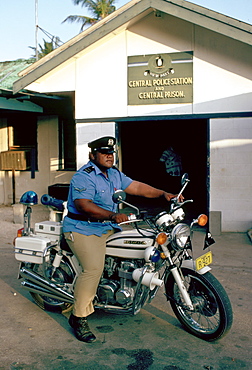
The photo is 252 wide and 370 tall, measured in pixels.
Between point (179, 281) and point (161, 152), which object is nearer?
point (179, 281)

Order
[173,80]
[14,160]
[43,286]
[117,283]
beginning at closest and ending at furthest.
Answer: [117,283] < [43,286] < [173,80] < [14,160]

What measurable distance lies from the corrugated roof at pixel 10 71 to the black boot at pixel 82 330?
24.8ft

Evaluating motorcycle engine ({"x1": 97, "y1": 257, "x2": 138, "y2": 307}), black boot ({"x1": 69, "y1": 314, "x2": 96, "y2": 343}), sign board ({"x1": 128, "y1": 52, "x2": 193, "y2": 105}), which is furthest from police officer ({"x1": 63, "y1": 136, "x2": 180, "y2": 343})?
sign board ({"x1": 128, "y1": 52, "x2": 193, "y2": 105})

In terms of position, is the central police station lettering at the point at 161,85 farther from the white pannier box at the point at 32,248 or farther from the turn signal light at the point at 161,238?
the turn signal light at the point at 161,238

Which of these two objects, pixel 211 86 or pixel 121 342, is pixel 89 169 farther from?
pixel 211 86

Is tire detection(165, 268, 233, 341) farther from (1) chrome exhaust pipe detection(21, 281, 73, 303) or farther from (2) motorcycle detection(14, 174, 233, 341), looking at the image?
(1) chrome exhaust pipe detection(21, 281, 73, 303)

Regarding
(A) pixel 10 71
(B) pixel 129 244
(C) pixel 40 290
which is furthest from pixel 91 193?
(A) pixel 10 71

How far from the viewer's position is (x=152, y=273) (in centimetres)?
380

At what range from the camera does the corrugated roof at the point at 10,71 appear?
10753 mm

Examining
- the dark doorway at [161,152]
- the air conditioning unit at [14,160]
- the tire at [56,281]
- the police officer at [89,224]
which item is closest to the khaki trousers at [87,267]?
the police officer at [89,224]

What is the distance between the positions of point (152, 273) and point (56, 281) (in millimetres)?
1182

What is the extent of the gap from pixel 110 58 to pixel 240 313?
20.6 ft

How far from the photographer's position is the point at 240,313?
4523mm

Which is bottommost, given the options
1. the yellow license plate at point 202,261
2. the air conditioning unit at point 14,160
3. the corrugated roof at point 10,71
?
the yellow license plate at point 202,261
